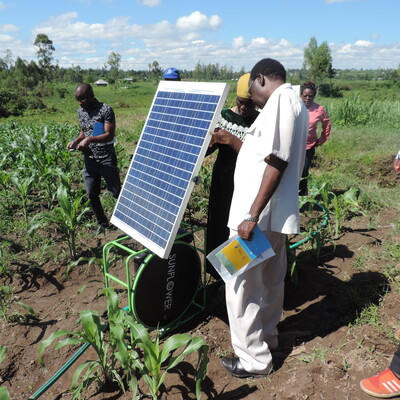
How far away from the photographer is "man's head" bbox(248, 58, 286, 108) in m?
1.93

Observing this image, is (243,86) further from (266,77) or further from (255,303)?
(255,303)

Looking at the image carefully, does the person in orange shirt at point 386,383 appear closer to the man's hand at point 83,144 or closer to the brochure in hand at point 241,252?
the brochure in hand at point 241,252

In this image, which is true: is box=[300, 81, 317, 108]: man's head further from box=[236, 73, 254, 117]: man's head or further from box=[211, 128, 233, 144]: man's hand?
box=[211, 128, 233, 144]: man's hand

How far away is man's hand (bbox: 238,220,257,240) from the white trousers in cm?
16

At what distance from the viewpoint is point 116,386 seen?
7.42ft

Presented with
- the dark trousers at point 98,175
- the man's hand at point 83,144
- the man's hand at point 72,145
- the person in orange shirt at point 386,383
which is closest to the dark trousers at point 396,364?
the person in orange shirt at point 386,383

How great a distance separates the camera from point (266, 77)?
1.94m

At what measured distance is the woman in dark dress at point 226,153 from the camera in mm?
2385

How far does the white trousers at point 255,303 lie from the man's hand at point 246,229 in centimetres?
16

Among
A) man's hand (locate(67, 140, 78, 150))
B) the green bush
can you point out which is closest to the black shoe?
man's hand (locate(67, 140, 78, 150))

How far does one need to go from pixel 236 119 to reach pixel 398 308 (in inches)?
81.8

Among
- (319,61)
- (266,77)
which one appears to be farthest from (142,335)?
(319,61)

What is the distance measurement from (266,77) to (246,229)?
0.87m

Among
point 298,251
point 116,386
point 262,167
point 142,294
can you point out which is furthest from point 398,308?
point 116,386
